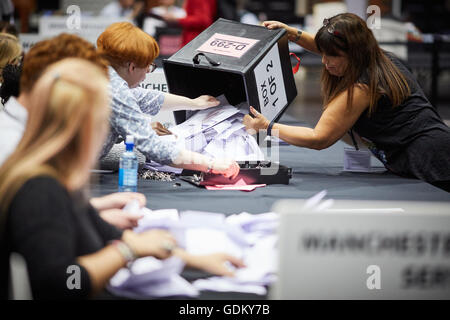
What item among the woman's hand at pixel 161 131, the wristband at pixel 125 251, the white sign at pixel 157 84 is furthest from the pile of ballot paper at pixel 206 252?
the white sign at pixel 157 84

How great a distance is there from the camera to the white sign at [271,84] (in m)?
3.05

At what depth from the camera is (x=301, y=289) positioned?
139 cm

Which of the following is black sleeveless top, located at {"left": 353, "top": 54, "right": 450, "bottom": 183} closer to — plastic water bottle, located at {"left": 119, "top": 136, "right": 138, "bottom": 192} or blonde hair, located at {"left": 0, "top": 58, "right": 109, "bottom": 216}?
plastic water bottle, located at {"left": 119, "top": 136, "right": 138, "bottom": 192}

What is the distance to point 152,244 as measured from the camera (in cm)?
149

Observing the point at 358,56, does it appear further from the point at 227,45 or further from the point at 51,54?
the point at 51,54

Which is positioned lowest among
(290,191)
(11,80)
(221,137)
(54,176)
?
(290,191)

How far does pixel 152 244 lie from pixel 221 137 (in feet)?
5.15

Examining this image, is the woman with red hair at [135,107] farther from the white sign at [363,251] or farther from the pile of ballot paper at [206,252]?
the white sign at [363,251]

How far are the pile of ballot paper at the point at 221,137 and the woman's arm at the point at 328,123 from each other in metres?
0.09

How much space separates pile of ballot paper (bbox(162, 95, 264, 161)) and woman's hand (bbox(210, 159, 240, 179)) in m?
0.24

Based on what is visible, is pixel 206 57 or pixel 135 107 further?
pixel 206 57

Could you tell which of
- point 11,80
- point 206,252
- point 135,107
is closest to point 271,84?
point 135,107
